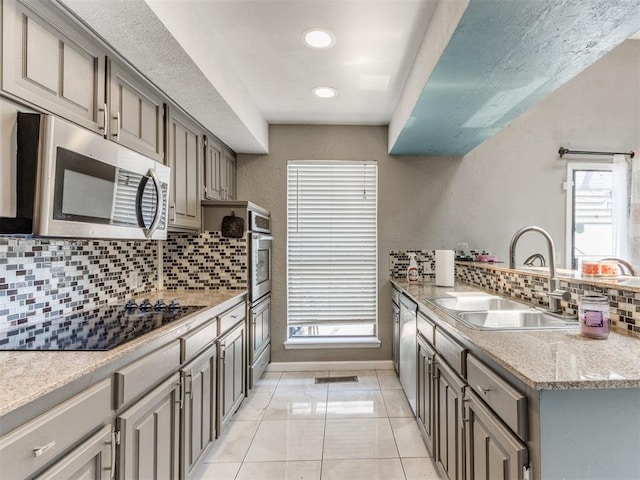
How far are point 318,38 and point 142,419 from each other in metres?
2.08

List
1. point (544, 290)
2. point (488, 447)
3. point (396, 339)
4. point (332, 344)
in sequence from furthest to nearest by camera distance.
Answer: point (332, 344) → point (396, 339) → point (544, 290) → point (488, 447)

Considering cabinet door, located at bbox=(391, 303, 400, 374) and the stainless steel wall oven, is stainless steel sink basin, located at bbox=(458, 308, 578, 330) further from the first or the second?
the stainless steel wall oven

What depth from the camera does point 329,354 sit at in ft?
11.2

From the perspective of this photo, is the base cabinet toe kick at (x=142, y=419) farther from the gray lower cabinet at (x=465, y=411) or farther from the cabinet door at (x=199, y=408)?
the gray lower cabinet at (x=465, y=411)

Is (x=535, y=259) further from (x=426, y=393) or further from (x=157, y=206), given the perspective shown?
(x=157, y=206)

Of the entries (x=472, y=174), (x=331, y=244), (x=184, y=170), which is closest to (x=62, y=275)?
(x=184, y=170)

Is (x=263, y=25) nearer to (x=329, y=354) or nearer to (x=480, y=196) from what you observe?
(x=480, y=196)

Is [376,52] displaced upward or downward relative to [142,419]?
upward

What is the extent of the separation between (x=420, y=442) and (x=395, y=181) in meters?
2.28

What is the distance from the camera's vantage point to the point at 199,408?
5.88 feet

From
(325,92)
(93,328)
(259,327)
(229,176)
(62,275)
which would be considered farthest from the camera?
(229,176)

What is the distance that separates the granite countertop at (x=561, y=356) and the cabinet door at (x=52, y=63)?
1.80 m

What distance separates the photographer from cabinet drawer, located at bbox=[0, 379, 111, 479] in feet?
2.53

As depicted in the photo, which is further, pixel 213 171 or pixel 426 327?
pixel 213 171
